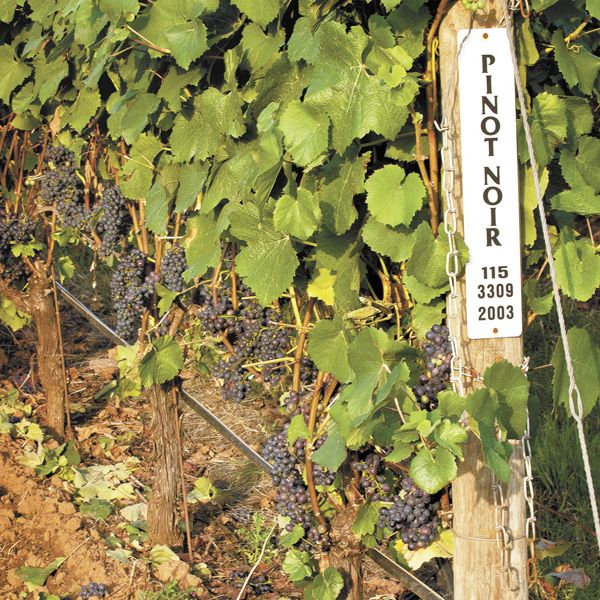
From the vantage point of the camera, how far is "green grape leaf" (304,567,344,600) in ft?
9.91

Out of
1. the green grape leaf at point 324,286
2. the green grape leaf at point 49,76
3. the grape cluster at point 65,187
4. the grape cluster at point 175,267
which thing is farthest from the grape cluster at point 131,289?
the green grape leaf at point 324,286

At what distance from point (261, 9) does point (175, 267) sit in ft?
4.84

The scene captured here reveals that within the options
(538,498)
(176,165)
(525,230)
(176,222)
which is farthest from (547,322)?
(525,230)

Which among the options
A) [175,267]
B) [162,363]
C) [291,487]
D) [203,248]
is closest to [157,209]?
[203,248]

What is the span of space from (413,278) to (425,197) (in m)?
0.19

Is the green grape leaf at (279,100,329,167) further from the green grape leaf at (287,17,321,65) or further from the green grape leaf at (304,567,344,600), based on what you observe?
the green grape leaf at (304,567,344,600)

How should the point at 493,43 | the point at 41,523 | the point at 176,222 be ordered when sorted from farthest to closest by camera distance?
1. the point at 41,523
2. the point at 176,222
3. the point at 493,43

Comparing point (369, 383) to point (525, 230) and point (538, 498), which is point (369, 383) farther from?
point (538, 498)

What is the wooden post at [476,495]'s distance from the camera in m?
2.12

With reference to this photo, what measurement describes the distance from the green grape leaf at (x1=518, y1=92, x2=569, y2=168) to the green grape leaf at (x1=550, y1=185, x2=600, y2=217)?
0.12m

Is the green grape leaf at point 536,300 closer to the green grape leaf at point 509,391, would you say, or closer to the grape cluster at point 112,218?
the green grape leaf at point 509,391

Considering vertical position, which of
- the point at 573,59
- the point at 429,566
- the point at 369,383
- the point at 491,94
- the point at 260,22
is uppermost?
the point at 260,22

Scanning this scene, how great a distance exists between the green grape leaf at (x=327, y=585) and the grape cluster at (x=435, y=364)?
91cm

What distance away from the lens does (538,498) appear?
436 centimetres
